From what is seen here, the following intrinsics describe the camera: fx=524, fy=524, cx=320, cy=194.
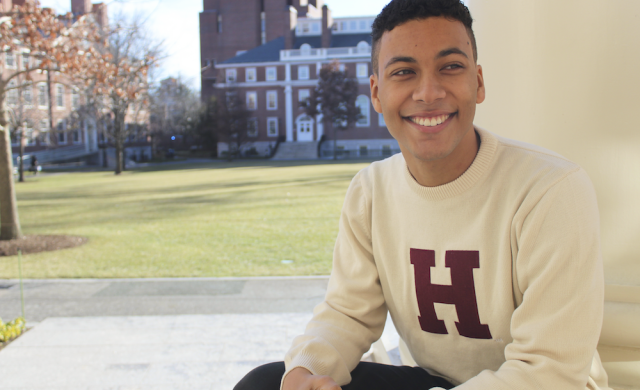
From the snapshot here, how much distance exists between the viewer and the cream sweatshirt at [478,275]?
4.71ft

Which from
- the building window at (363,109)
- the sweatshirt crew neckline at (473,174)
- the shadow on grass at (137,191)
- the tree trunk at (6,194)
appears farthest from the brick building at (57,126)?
the sweatshirt crew neckline at (473,174)

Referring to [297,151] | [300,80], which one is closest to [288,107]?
[300,80]

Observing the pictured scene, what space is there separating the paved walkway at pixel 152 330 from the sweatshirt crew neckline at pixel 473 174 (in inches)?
73.9

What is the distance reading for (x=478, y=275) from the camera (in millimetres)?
1660

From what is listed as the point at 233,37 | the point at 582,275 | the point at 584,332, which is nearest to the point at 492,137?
the point at 582,275

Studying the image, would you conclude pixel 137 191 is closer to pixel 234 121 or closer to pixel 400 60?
pixel 400 60

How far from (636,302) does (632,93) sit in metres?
0.77

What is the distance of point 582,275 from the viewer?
1429mm

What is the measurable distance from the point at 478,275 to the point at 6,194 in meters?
8.88

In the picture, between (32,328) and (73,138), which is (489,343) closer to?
(32,328)

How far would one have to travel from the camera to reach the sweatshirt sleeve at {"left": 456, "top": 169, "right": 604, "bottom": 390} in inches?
56.1

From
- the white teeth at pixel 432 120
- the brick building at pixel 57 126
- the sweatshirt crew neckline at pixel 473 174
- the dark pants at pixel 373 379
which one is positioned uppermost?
the brick building at pixel 57 126

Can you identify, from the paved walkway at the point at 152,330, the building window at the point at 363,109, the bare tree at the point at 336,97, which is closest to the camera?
the paved walkway at the point at 152,330

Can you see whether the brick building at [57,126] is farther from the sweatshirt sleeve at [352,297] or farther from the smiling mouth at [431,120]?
the smiling mouth at [431,120]
